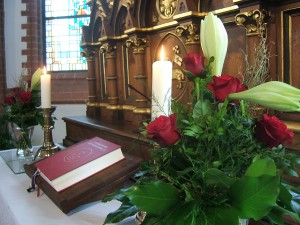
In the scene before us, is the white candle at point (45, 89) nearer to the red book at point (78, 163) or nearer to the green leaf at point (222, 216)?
the red book at point (78, 163)

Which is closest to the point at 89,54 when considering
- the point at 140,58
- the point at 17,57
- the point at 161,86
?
the point at 140,58

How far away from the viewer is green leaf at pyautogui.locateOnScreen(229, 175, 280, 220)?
0.40 meters

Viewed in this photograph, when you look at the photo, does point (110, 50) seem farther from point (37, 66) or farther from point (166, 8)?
point (37, 66)

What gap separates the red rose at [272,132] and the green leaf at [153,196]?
154 mm

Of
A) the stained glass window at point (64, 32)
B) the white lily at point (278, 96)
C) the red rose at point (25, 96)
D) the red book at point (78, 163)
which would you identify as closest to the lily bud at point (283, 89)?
the white lily at point (278, 96)

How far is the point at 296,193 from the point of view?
1.79 feet

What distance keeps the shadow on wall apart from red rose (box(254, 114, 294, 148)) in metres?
3.51

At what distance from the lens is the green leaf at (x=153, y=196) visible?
445 millimetres

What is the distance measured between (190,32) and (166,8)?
0.23 meters

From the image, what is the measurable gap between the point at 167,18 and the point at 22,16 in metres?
3.10

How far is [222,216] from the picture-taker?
1.39 ft

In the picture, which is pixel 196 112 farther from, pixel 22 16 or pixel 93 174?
pixel 22 16

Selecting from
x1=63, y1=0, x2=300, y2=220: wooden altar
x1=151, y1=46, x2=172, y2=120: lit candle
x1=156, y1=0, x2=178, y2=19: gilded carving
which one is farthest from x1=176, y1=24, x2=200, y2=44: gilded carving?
x1=151, y1=46, x2=172, y2=120: lit candle

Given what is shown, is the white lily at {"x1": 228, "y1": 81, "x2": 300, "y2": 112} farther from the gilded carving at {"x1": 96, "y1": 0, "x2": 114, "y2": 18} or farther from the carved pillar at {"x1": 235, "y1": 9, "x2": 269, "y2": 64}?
the gilded carving at {"x1": 96, "y1": 0, "x2": 114, "y2": 18}
